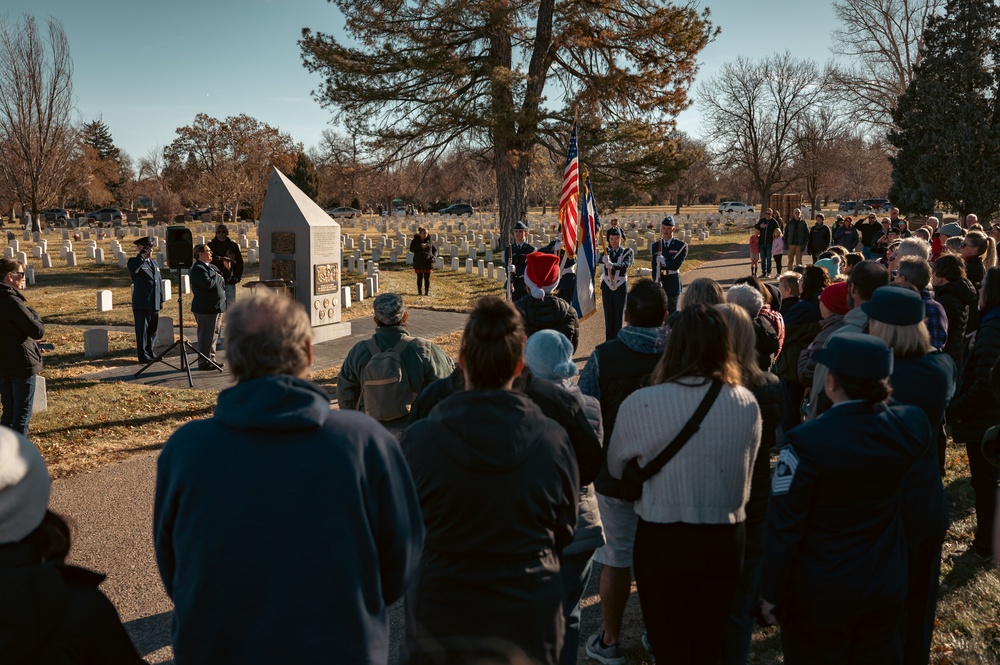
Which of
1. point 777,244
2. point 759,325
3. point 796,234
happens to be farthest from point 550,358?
point 796,234

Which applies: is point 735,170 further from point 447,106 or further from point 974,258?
point 974,258

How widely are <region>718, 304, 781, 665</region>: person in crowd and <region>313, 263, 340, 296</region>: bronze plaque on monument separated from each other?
398 inches

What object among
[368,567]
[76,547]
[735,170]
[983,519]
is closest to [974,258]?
[983,519]

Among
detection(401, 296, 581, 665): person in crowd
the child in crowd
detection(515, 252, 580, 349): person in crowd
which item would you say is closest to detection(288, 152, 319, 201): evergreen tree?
the child in crowd

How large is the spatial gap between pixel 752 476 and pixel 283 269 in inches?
416

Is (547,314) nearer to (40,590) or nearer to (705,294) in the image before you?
(705,294)

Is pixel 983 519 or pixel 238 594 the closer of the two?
pixel 238 594

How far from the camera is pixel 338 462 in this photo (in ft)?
6.36

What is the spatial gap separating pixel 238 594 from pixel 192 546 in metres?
0.17

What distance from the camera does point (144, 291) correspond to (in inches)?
409

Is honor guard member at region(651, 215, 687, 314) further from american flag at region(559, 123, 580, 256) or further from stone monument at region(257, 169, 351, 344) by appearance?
stone monument at region(257, 169, 351, 344)

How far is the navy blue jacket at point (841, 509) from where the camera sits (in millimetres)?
2588

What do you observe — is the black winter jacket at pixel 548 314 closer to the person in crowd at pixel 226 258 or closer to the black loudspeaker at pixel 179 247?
the black loudspeaker at pixel 179 247

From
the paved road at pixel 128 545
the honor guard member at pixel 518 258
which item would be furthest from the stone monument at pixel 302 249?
the paved road at pixel 128 545
